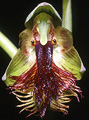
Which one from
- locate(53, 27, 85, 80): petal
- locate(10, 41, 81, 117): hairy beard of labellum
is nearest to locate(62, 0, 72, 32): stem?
locate(53, 27, 85, 80): petal

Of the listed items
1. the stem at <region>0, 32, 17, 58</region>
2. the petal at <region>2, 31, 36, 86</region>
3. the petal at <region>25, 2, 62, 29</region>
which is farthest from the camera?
the stem at <region>0, 32, 17, 58</region>

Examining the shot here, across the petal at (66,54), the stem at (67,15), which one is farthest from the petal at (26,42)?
the stem at (67,15)

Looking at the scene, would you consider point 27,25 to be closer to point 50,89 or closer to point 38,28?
point 38,28

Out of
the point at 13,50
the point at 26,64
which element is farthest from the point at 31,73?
the point at 13,50

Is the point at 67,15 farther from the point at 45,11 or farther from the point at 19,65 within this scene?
the point at 19,65

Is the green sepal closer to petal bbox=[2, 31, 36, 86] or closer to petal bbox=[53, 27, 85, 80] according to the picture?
petal bbox=[2, 31, 36, 86]

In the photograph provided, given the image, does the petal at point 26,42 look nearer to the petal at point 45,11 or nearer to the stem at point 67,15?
the petal at point 45,11
